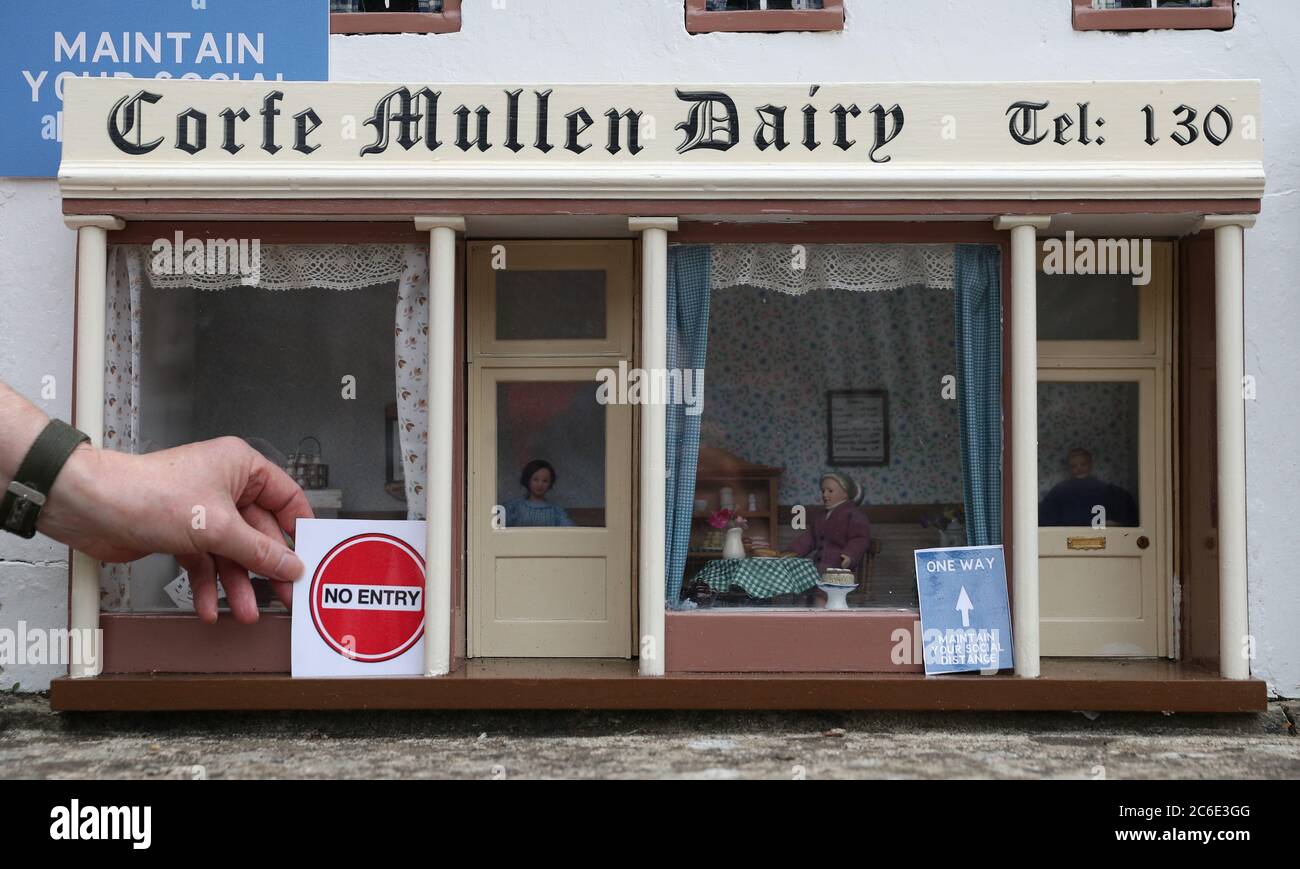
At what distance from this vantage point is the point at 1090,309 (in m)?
7.26

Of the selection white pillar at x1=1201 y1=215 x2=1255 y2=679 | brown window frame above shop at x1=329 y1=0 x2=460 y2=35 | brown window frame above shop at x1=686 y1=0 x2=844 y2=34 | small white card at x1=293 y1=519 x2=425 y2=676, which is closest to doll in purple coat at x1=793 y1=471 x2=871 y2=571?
white pillar at x1=1201 y1=215 x2=1255 y2=679

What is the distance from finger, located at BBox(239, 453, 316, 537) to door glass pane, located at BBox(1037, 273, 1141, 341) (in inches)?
174

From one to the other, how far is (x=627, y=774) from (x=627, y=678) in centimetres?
81

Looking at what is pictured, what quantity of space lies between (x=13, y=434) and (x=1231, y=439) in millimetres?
6184

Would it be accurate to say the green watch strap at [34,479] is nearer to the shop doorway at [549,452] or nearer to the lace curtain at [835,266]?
the shop doorway at [549,452]

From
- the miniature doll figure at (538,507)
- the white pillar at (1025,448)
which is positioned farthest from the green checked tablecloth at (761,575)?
the white pillar at (1025,448)

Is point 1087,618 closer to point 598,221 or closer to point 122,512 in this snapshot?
point 598,221

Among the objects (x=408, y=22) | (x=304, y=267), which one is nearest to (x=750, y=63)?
(x=408, y=22)

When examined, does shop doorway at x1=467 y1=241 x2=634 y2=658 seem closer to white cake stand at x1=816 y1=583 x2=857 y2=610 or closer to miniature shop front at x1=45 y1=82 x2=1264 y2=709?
miniature shop front at x1=45 y1=82 x2=1264 y2=709

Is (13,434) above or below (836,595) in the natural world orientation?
above

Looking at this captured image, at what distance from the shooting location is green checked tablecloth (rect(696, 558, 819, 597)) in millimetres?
6891

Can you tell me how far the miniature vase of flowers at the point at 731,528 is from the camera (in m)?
7.01

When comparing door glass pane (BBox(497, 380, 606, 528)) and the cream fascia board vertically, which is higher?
the cream fascia board

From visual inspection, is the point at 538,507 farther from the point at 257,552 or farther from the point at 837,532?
the point at 837,532
